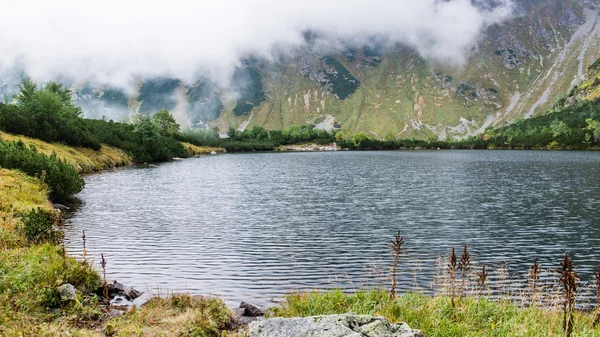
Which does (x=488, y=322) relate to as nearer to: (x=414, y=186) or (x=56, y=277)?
(x=56, y=277)

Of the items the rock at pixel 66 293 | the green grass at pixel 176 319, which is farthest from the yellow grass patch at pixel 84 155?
the green grass at pixel 176 319

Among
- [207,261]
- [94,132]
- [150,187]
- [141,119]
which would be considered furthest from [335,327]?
[141,119]

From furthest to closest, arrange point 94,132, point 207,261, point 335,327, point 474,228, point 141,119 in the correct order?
point 141,119
point 94,132
point 474,228
point 207,261
point 335,327

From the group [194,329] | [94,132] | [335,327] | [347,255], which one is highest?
[94,132]

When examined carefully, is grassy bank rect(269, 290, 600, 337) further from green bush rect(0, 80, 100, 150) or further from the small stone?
green bush rect(0, 80, 100, 150)

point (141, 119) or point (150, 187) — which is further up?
point (141, 119)

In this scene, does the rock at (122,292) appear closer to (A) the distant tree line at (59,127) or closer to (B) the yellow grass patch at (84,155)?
(B) the yellow grass patch at (84,155)

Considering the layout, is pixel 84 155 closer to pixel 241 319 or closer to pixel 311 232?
pixel 311 232

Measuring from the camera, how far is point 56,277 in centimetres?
1581

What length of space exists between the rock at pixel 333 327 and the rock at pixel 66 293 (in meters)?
7.73

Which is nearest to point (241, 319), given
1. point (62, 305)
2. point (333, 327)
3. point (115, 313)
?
point (115, 313)

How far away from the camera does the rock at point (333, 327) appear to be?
31.6 feet

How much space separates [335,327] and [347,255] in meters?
A: 19.5

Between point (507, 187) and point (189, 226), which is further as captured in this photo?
point (507, 187)
